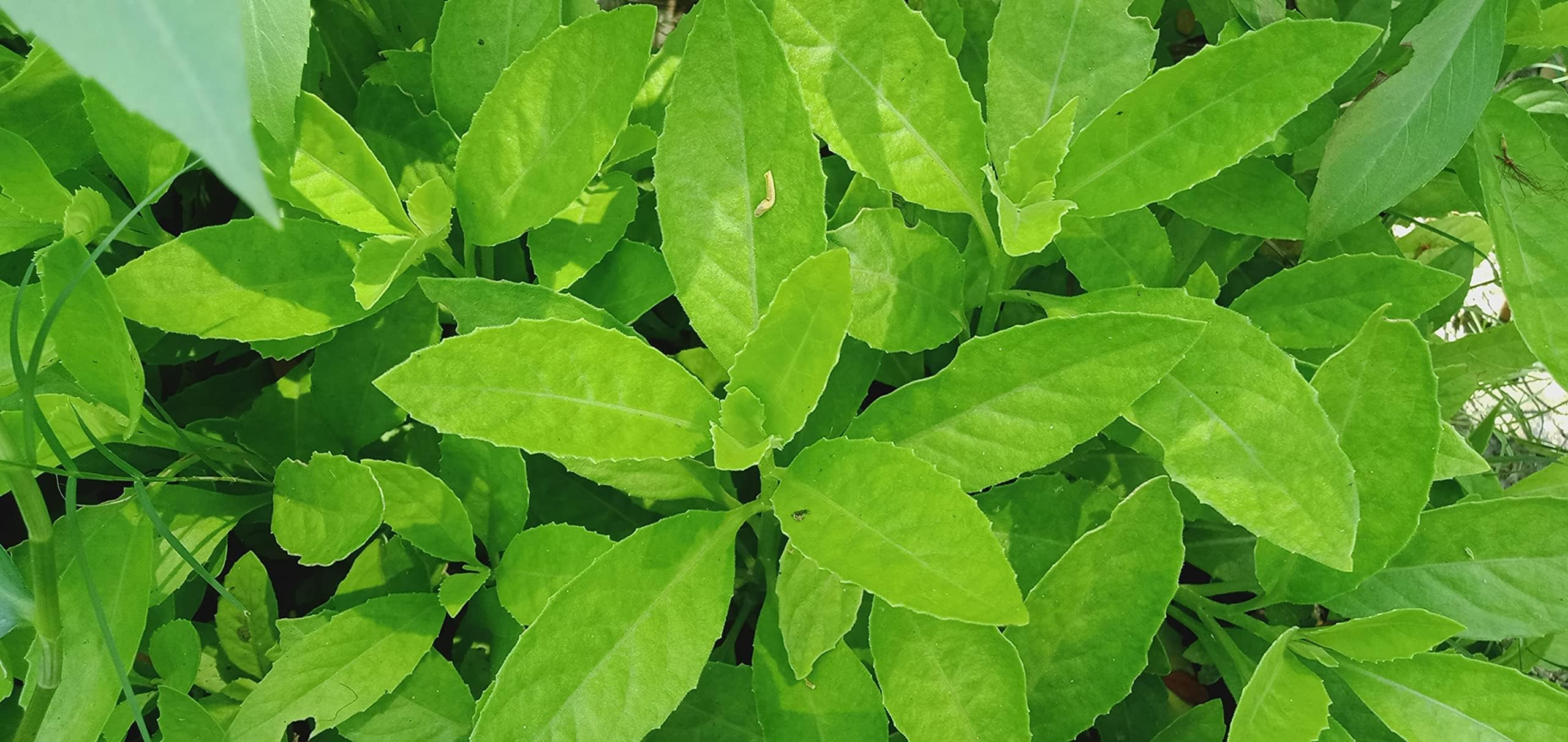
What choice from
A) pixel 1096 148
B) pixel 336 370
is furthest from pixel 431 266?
pixel 1096 148

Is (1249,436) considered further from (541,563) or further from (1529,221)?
(541,563)

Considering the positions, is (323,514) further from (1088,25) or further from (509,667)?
(1088,25)

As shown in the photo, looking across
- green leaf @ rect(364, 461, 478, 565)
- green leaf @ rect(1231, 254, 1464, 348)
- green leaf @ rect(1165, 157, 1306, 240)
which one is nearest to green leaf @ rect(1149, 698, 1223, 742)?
green leaf @ rect(1231, 254, 1464, 348)

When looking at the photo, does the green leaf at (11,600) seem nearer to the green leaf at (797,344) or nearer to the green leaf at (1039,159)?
the green leaf at (797,344)

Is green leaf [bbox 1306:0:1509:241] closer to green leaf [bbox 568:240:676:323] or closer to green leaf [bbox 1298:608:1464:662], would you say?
green leaf [bbox 1298:608:1464:662]

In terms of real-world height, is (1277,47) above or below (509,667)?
above

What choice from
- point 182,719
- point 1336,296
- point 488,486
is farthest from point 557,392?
point 1336,296

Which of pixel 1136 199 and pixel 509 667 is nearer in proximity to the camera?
pixel 509 667

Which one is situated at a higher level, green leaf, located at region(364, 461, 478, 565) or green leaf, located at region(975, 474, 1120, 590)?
green leaf, located at region(364, 461, 478, 565)
